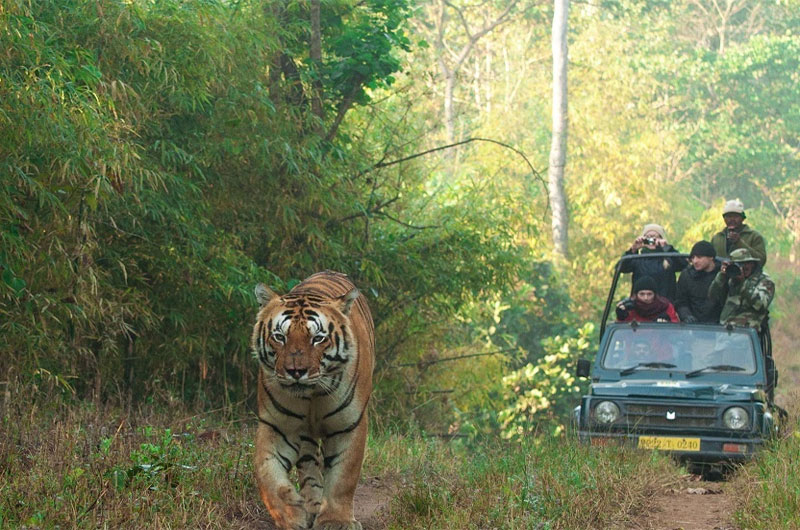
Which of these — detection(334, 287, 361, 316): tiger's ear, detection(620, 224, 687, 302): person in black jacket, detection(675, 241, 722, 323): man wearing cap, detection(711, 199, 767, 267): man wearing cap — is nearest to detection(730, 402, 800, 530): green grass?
detection(675, 241, 722, 323): man wearing cap

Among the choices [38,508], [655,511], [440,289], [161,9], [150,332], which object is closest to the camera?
[38,508]

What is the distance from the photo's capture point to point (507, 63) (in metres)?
37.2

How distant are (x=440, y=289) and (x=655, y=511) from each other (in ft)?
18.9

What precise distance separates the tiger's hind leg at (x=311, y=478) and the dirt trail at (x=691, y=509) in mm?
1686

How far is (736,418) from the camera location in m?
8.80

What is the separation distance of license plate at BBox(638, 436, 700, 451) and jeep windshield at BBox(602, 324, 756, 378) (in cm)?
81

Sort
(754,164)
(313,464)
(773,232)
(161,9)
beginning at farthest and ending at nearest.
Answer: (754,164)
(773,232)
(161,9)
(313,464)

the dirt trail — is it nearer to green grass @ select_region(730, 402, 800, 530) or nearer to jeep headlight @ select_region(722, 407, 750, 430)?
green grass @ select_region(730, 402, 800, 530)

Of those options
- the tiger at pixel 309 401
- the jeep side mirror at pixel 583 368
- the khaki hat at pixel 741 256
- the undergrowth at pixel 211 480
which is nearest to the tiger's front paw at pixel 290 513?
the tiger at pixel 309 401

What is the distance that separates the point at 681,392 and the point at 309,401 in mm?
4292

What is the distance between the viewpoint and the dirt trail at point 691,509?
21.0ft

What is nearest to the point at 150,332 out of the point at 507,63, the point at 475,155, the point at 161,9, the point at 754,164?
the point at 161,9

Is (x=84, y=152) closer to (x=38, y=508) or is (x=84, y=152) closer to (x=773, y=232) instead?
(x=38, y=508)

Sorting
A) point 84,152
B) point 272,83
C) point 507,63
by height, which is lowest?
point 84,152
